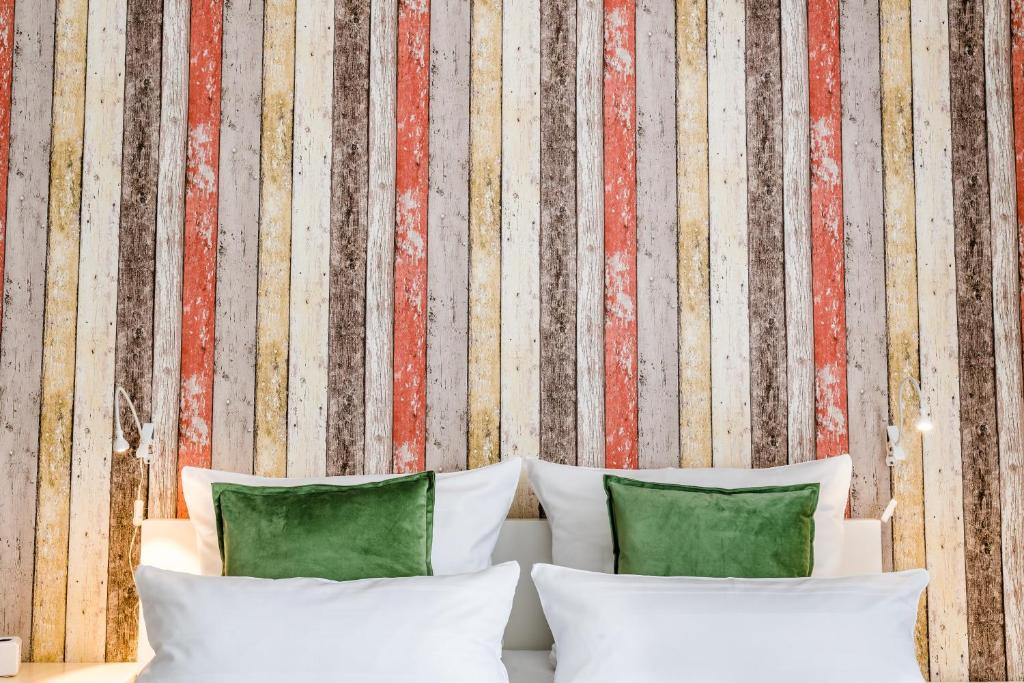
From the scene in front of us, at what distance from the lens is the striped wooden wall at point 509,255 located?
2289 mm

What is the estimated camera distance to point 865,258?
234cm

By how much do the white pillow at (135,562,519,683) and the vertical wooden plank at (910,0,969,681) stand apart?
1.32m

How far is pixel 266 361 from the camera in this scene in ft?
7.57

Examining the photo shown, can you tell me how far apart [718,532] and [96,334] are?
1.77m

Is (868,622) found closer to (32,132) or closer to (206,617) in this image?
(206,617)

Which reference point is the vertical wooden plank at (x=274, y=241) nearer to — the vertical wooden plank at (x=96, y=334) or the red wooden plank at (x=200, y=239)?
the red wooden plank at (x=200, y=239)

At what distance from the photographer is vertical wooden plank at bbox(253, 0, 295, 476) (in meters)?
2.29

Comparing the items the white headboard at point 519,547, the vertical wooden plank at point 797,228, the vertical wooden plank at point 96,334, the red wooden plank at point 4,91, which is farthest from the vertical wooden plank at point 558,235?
the red wooden plank at point 4,91

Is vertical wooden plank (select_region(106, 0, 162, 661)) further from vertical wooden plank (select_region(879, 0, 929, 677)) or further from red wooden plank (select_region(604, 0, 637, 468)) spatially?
vertical wooden plank (select_region(879, 0, 929, 677))

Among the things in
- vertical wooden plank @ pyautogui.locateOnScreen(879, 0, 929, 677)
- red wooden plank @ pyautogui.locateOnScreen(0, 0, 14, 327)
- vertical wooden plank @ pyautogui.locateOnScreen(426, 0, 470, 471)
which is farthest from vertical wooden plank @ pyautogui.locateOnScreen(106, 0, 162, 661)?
vertical wooden plank @ pyautogui.locateOnScreen(879, 0, 929, 677)

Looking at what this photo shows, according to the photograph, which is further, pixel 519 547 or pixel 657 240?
pixel 657 240

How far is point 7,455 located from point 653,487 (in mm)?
1785

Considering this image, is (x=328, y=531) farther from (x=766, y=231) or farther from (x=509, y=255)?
(x=766, y=231)

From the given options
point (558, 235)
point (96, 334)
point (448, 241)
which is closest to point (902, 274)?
point (558, 235)
